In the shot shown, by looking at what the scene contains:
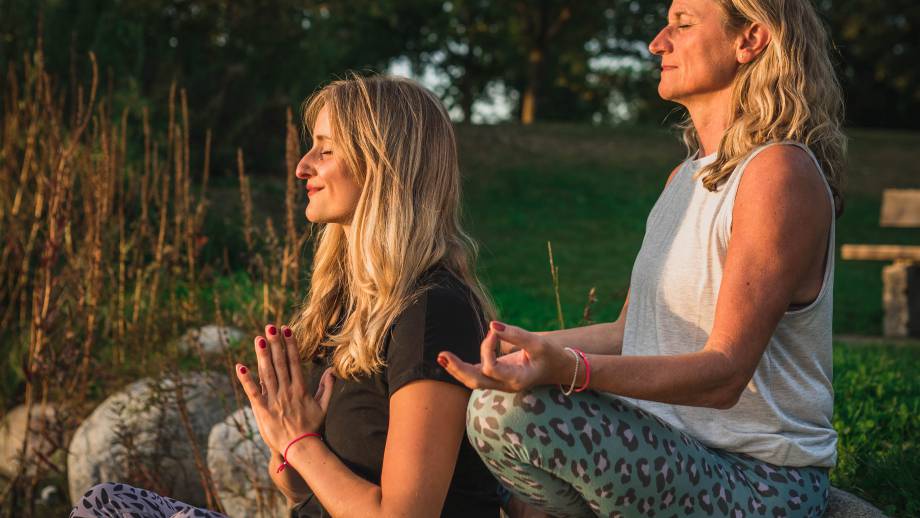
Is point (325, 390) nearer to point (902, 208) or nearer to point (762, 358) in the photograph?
point (762, 358)

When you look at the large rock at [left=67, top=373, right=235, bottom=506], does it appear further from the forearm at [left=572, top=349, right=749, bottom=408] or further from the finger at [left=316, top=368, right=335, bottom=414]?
the forearm at [left=572, top=349, right=749, bottom=408]

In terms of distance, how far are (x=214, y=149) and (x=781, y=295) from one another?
28.2ft

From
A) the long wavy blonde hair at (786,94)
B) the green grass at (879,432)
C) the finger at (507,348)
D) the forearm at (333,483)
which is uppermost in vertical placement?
the long wavy blonde hair at (786,94)

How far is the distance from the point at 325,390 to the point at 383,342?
0.26m

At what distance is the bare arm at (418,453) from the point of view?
1995 millimetres

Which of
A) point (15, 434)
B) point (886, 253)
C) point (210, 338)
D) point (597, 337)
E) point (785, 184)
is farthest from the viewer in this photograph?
point (886, 253)

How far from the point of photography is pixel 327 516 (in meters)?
2.24

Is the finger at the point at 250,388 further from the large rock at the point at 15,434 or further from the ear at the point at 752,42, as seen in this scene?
the large rock at the point at 15,434

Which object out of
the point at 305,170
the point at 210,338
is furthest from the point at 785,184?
the point at 210,338

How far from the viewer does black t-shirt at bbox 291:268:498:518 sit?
6.75 ft

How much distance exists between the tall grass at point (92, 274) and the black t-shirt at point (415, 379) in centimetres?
189

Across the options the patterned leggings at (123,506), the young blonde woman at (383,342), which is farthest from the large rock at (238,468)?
the young blonde woman at (383,342)

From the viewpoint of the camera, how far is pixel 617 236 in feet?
41.1

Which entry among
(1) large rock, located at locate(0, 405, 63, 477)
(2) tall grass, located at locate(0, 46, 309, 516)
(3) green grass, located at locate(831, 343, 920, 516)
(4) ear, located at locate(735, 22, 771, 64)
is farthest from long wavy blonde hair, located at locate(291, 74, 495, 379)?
(1) large rock, located at locate(0, 405, 63, 477)
